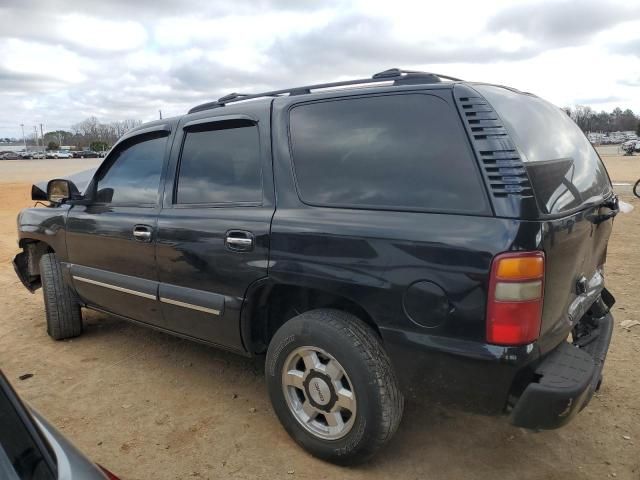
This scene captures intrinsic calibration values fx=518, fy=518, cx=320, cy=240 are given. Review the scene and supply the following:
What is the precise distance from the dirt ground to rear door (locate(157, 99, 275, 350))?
52 centimetres

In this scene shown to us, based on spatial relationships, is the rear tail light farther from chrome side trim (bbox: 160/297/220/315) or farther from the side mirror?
the side mirror

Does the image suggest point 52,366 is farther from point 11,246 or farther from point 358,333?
point 11,246

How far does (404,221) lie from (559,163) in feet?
2.74

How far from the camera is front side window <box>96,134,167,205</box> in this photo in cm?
364

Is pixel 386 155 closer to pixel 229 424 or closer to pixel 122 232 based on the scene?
pixel 229 424

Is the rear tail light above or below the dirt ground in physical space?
above

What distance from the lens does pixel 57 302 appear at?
451 cm

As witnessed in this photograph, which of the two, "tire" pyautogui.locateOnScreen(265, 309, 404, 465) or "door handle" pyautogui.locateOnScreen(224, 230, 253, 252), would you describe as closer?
"tire" pyautogui.locateOnScreen(265, 309, 404, 465)

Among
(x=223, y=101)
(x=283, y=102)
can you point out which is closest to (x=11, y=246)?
(x=223, y=101)

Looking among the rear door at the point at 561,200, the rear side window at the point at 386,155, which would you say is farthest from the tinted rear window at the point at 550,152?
the rear side window at the point at 386,155

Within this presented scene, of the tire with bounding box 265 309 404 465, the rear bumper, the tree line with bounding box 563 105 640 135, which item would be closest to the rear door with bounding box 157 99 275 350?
the tire with bounding box 265 309 404 465

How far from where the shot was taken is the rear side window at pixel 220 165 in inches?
121

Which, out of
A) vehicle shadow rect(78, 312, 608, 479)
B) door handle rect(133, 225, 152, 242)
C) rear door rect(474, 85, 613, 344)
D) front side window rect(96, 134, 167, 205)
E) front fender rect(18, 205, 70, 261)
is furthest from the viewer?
front fender rect(18, 205, 70, 261)

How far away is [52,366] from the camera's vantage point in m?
4.10
